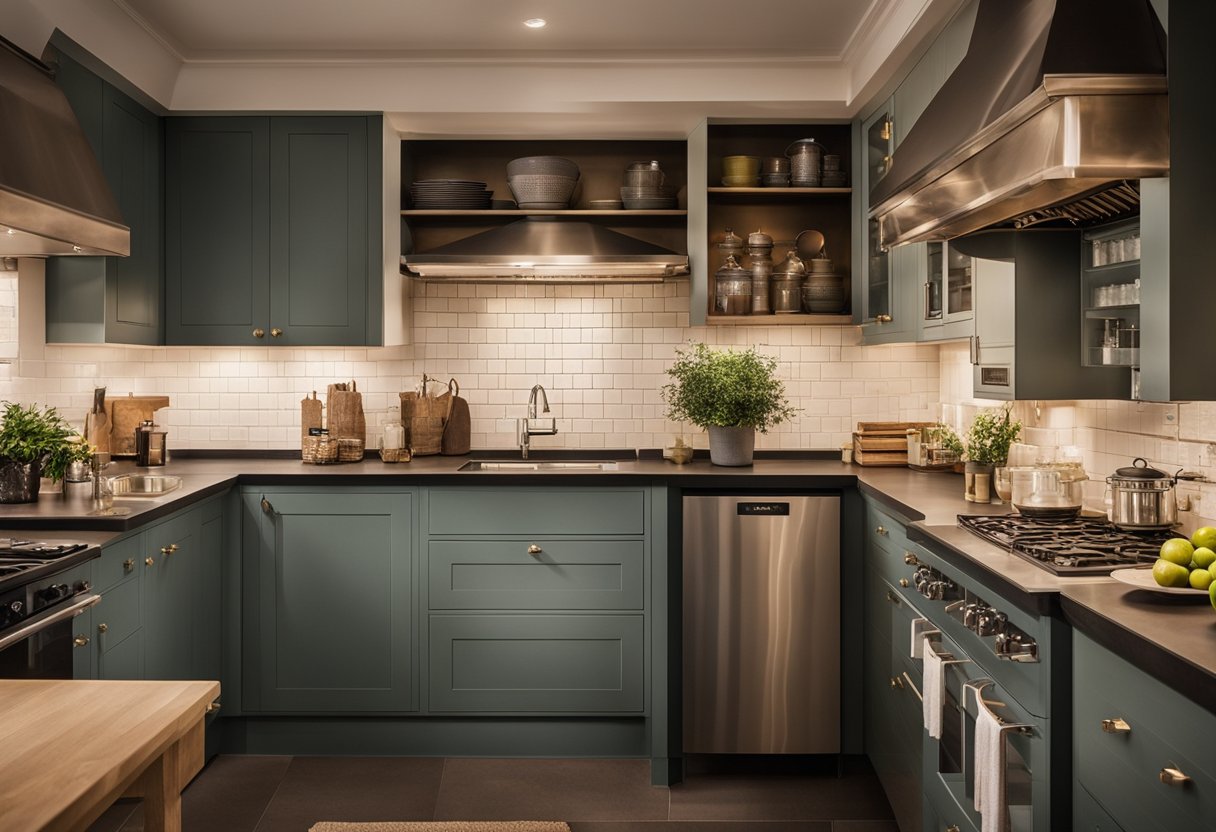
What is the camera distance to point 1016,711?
6.56 feet

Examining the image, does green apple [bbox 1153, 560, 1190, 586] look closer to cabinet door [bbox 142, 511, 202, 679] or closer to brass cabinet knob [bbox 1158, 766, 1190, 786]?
brass cabinet knob [bbox 1158, 766, 1190, 786]

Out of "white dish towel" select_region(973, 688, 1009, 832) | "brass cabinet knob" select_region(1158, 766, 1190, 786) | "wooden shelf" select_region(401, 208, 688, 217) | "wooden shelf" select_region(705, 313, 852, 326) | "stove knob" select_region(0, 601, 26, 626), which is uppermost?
"wooden shelf" select_region(401, 208, 688, 217)

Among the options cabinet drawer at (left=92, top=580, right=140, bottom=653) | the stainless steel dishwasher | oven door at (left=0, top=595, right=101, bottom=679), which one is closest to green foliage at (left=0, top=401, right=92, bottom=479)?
cabinet drawer at (left=92, top=580, right=140, bottom=653)

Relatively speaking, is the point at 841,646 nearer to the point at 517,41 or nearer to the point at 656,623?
the point at 656,623

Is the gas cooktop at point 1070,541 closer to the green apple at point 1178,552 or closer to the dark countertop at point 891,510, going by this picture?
the dark countertop at point 891,510

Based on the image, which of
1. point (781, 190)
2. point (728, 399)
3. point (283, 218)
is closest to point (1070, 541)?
point (728, 399)

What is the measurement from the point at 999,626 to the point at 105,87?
3.42m

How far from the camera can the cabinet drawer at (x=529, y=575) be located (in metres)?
3.81

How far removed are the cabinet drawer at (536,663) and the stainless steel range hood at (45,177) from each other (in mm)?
1780

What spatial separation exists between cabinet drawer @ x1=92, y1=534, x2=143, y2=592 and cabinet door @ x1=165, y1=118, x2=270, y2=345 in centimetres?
130

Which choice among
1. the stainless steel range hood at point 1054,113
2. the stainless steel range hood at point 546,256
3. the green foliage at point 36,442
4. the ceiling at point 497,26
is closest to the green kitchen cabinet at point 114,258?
the ceiling at point 497,26

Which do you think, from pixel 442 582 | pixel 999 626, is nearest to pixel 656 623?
pixel 442 582

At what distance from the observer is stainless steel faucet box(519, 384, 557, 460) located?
4.42 m

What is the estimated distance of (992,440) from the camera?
10.3ft
